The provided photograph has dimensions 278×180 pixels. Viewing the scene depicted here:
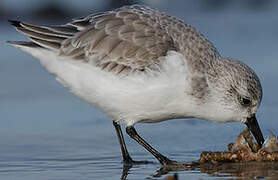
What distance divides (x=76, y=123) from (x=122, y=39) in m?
1.95

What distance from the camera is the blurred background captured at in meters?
6.80

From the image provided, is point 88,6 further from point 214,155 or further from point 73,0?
point 214,155

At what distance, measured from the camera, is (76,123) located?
8.48 metres

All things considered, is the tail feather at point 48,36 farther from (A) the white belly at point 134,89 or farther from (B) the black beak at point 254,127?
(B) the black beak at point 254,127

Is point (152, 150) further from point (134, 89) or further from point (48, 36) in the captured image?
point (48, 36)

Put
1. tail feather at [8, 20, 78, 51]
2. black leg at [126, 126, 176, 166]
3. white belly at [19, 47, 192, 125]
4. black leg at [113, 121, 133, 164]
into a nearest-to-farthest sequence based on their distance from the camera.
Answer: white belly at [19, 47, 192, 125], black leg at [126, 126, 176, 166], black leg at [113, 121, 133, 164], tail feather at [8, 20, 78, 51]

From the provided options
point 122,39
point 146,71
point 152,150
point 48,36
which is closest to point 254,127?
point 152,150

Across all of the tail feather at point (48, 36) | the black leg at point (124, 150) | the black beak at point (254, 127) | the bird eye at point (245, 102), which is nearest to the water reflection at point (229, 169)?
the black leg at point (124, 150)

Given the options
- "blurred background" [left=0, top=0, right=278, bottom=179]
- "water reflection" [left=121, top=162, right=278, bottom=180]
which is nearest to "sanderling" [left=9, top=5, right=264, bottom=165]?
"water reflection" [left=121, top=162, right=278, bottom=180]

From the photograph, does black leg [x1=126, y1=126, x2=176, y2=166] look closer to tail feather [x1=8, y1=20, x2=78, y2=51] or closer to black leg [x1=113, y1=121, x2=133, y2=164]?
black leg [x1=113, y1=121, x2=133, y2=164]

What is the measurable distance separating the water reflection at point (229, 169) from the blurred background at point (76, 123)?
4 cm

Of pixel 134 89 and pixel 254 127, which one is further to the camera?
pixel 254 127

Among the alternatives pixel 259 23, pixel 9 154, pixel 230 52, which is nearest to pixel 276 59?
pixel 230 52

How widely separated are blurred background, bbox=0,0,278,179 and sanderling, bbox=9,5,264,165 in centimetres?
52
